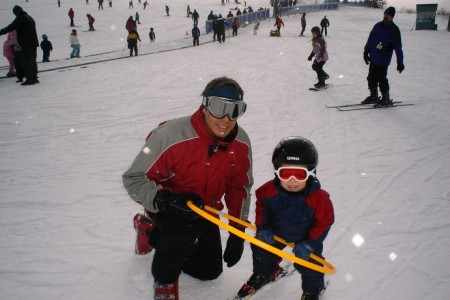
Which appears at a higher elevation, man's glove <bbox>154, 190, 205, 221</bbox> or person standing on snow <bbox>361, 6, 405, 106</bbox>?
person standing on snow <bbox>361, 6, 405, 106</bbox>

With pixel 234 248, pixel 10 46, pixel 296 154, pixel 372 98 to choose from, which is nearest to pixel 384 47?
→ pixel 372 98

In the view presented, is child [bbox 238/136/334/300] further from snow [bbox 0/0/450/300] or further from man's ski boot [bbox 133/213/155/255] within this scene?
man's ski boot [bbox 133/213/155/255]

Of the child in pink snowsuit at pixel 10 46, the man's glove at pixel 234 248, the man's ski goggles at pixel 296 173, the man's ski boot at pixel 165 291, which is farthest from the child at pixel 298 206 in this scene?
the child in pink snowsuit at pixel 10 46

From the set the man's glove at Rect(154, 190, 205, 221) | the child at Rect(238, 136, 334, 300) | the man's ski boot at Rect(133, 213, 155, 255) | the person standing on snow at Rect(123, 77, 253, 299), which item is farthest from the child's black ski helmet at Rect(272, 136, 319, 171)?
the man's ski boot at Rect(133, 213, 155, 255)

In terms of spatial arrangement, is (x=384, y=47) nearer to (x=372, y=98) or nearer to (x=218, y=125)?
(x=372, y=98)

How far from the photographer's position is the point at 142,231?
2.91 metres

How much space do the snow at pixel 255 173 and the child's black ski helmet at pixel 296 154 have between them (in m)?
1.14

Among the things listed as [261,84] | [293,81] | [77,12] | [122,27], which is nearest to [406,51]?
[293,81]

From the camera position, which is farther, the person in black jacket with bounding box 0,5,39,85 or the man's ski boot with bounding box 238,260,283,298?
the person in black jacket with bounding box 0,5,39,85

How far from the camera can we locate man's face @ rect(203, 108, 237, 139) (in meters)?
2.31

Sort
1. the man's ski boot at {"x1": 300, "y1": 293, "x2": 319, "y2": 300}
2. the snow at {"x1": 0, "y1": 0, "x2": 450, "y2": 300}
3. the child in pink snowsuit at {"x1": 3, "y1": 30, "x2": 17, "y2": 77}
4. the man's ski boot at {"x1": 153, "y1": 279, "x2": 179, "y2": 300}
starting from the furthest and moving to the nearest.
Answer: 1. the child in pink snowsuit at {"x1": 3, "y1": 30, "x2": 17, "y2": 77}
2. the snow at {"x1": 0, "y1": 0, "x2": 450, "y2": 300}
3. the man's ski boot at {"x1": 300, "y1": 293, "x2": 319, "y2": 300}
4. the man's ski boot at {"x1": 153, "y1": 279, "x2": 179, "y2": 300}

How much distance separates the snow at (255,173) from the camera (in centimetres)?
283

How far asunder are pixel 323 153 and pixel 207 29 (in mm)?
22622

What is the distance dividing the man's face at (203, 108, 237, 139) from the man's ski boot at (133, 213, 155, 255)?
98 cm
